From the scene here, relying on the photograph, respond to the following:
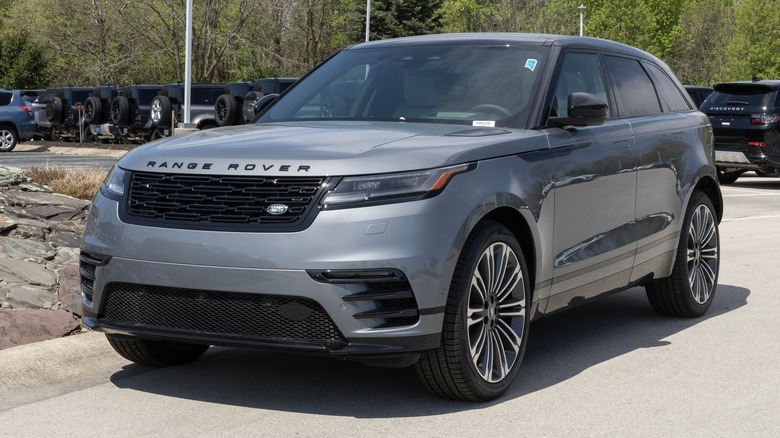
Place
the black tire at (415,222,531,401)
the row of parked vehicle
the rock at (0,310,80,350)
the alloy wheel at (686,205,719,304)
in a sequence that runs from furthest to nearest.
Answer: the row of parked vehicle, the alloy wheel at (686,205,719,304), the rock at (0,310,80,350), the black tire at (415,222,531,401)

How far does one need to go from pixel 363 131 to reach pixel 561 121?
1.12 meters

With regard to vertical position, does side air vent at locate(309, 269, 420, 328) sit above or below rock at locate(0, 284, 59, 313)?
above

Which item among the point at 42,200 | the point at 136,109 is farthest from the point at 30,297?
the point at 136,109

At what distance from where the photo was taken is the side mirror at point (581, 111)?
6109 millimetres

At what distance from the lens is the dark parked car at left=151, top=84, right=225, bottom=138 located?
102 ft

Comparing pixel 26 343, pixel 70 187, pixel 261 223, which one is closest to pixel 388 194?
pixel 261 223

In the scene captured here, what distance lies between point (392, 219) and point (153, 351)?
1791 millimetres

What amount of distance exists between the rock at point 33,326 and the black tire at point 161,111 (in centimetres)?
2616

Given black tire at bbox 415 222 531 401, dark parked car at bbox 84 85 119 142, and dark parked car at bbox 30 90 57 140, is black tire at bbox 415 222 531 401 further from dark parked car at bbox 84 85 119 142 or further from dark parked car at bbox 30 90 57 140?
dark parked car at bbox 30 90 57 140

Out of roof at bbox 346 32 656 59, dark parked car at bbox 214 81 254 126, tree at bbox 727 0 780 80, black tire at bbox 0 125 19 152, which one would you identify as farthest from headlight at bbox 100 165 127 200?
tree at bbox 727 0 780 80

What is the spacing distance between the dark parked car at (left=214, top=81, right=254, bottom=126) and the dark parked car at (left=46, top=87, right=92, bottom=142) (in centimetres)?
1007

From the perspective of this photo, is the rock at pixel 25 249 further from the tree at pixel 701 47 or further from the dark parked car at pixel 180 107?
the tree at pixel 701 47

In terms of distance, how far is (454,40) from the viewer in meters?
6.84

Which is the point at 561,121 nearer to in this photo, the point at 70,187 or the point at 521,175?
the point at 521,175
